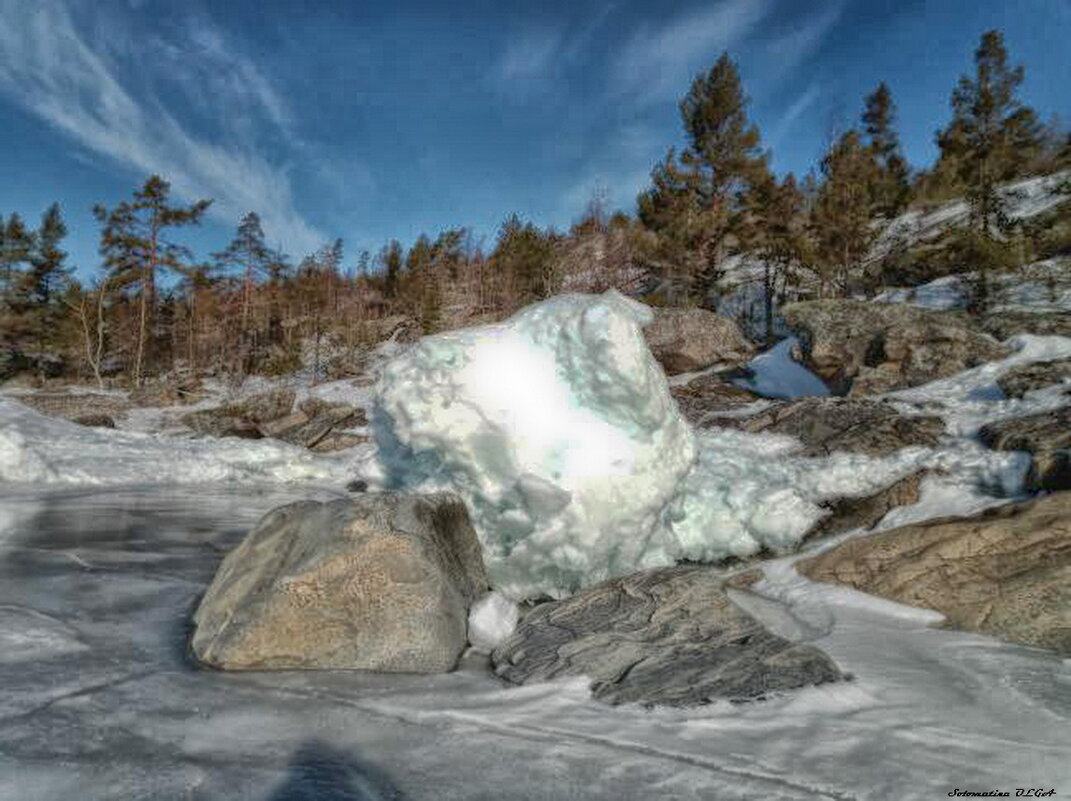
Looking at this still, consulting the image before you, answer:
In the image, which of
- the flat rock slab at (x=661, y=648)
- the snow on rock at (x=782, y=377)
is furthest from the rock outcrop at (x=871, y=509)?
the snow on rock at (x=782, y=377)

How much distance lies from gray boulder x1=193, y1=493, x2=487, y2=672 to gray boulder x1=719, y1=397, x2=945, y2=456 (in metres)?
6.02

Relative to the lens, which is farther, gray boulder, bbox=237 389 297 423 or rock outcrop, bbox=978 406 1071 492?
gray boulder, bbox=237 389 297 423

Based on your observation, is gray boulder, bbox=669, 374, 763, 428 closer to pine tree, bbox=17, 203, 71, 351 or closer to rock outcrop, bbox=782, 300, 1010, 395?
rock outcrop, bbox=782, 300, 1010, 395

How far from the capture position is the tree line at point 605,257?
21.2 metres

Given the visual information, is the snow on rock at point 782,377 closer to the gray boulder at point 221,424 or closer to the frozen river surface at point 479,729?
the frozen river surface at point 479,729

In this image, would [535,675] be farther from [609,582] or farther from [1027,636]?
[1027,636]

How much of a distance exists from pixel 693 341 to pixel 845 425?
30.1 ft

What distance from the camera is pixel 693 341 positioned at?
17719 mm

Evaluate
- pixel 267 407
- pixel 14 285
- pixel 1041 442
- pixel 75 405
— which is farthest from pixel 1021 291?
pixel 14 285

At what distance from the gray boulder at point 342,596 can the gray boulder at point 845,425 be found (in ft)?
19.7

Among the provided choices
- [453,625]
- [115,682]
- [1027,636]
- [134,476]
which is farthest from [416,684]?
[134,476]

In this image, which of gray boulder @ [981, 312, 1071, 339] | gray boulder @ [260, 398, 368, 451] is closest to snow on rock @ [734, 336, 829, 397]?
gray boulder @ [981, 312, 1071, 339]

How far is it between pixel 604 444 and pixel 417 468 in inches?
57.2

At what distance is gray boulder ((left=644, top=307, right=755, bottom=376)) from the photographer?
17.5 metres
